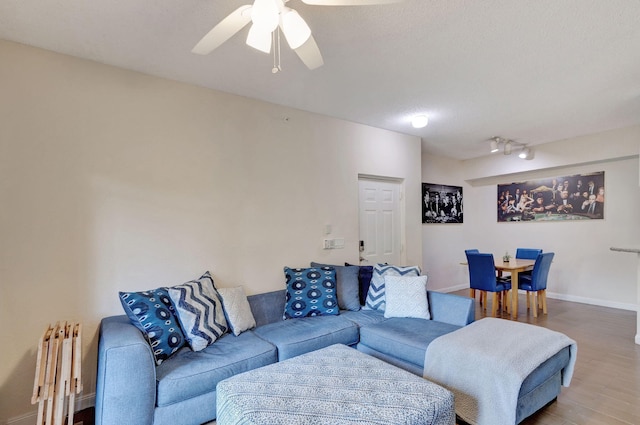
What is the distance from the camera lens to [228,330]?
2.51m

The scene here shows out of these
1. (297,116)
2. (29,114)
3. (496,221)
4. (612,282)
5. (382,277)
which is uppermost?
(297,116)

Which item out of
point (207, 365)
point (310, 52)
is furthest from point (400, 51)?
point (207, 365)

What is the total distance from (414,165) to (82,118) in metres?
3.86

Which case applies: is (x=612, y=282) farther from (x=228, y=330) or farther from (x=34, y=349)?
(x=34, y=349)

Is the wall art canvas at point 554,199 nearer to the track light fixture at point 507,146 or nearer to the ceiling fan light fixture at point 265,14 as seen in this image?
the track light fixture at point 507,146

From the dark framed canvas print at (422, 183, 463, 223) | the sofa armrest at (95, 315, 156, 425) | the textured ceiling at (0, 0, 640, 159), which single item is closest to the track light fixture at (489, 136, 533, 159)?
the textured ceiling at (0, 0, 640, 159)

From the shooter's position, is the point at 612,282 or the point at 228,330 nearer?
the point at 228,330

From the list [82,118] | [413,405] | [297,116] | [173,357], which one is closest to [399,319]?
[413,405]

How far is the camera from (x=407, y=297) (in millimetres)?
2850

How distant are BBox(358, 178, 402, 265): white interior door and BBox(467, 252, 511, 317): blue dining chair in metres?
1.01

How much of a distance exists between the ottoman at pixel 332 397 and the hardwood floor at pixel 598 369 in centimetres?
111

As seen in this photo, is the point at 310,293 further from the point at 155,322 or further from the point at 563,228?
the point at 563,228

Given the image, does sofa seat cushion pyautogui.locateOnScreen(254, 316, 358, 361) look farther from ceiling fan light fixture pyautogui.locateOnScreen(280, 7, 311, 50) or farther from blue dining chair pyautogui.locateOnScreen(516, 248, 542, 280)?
blue dining chair pyautogui.locateOnScreen(516, 248, 542, 280)

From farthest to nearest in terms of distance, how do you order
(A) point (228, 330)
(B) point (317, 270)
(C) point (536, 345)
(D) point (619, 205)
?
(D) point (619, 205) < (B) point (317, 270) < (A) point (228, 330) < (C) point (536, 345)
